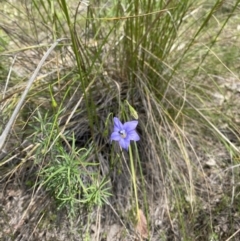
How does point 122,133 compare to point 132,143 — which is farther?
point 132,143

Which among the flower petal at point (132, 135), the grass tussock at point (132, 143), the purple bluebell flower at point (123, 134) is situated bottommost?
the grass tussock at point (132, 143)

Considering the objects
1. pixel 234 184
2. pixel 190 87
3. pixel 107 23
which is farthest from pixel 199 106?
pixel 107 23

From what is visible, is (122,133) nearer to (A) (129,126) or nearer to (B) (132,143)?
(A) (129,126)

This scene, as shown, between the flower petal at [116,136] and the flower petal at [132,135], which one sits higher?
the flower petal at [116,136]

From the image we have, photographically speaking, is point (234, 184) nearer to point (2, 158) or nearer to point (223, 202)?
point (223, 202)

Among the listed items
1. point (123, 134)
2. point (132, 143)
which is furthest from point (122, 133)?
point (132, 143)

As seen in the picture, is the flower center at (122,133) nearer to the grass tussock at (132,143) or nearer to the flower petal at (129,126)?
the flower petal at (129,126)

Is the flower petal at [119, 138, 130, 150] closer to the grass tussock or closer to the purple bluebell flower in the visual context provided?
the purple bluebell flower

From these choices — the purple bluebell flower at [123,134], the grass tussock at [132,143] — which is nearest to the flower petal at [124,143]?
the purple bluebell flower at [123,134]

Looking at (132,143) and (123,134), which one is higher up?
(123,134)

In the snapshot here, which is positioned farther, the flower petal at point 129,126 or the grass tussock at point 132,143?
the grass tussock at point 132,143
